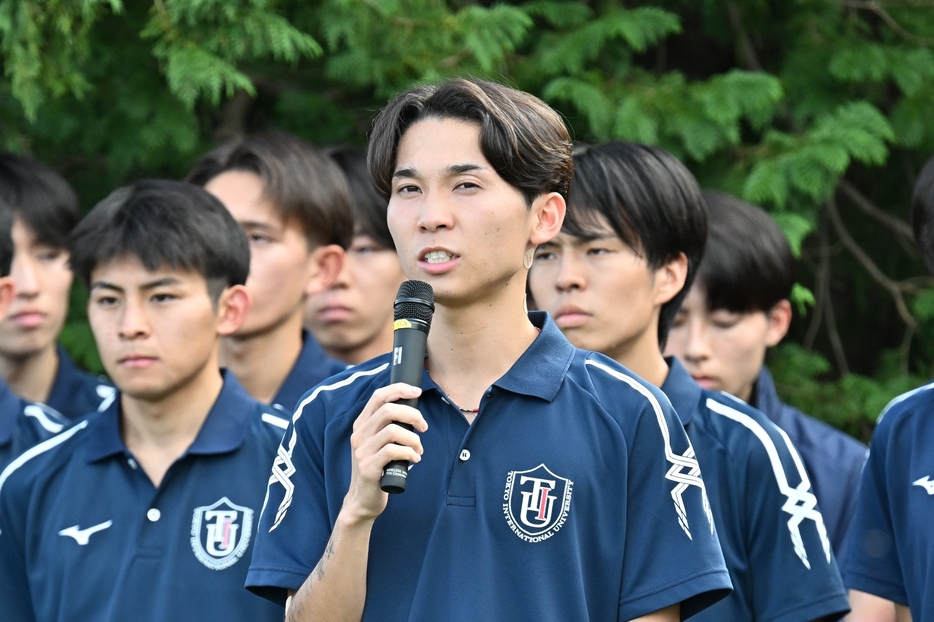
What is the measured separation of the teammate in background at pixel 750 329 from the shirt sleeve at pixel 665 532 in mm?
1880

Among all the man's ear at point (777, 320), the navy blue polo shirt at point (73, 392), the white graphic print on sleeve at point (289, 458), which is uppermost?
the navy blue polo shirt at point (73, 392)

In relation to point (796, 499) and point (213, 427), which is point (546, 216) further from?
point (213, 427)

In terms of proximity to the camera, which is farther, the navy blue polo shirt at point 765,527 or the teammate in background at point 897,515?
the navy blue polo shirt at point 765,527

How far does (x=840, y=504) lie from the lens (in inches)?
166

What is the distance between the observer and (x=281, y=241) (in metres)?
4.54

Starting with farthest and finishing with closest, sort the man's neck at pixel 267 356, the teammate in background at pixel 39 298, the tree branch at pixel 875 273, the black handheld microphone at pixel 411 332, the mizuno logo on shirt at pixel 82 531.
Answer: the tree branch at pixel 875 273 < the teammate in background at pixel 39 298 < the man's neck at pixel 267 356 < the mizuno logo on shirt at pixel 82 531 < the black handheld microphone at pixel 411 332

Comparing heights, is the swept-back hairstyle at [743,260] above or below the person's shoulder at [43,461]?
above

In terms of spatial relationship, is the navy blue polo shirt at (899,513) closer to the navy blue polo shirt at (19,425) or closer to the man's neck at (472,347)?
the man's neck at (472,347)

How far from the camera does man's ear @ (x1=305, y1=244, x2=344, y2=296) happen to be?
464 cm

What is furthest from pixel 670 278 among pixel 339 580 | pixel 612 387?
pixel 339 580

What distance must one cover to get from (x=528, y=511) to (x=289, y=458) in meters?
0.54

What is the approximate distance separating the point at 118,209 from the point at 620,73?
7.80 feet

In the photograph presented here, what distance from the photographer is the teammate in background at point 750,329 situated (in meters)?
4.31

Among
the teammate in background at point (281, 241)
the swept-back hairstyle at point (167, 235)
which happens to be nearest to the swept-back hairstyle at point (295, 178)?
the teammate in background at point (281, 241)
